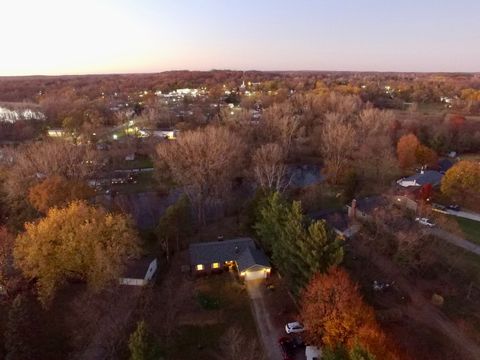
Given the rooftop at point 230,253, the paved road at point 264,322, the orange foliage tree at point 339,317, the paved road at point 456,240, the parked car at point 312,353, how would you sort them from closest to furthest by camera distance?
the orange foliage tree at point 339,317, the parked car at point 312,353, the paved road at point 264,322, the rooftop at point 230,253, the paved road at point 456,240

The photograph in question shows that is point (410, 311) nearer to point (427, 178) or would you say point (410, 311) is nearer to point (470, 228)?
point (470, 228)

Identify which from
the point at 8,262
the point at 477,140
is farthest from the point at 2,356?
the point at 477,140

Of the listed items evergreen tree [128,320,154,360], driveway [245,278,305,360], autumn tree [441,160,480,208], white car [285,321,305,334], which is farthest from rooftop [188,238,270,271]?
autumn tree [441,160,480,208]

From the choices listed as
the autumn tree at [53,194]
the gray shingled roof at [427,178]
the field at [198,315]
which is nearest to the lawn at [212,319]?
the field at [198,315]

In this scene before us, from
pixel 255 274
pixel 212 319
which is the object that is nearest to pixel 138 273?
pixel 212 319

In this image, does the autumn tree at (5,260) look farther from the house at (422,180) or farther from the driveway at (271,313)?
the house at (422,180)

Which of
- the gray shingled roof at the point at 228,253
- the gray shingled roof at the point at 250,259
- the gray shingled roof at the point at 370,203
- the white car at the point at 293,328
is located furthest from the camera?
the gray shingled roof at the point at 370,203
